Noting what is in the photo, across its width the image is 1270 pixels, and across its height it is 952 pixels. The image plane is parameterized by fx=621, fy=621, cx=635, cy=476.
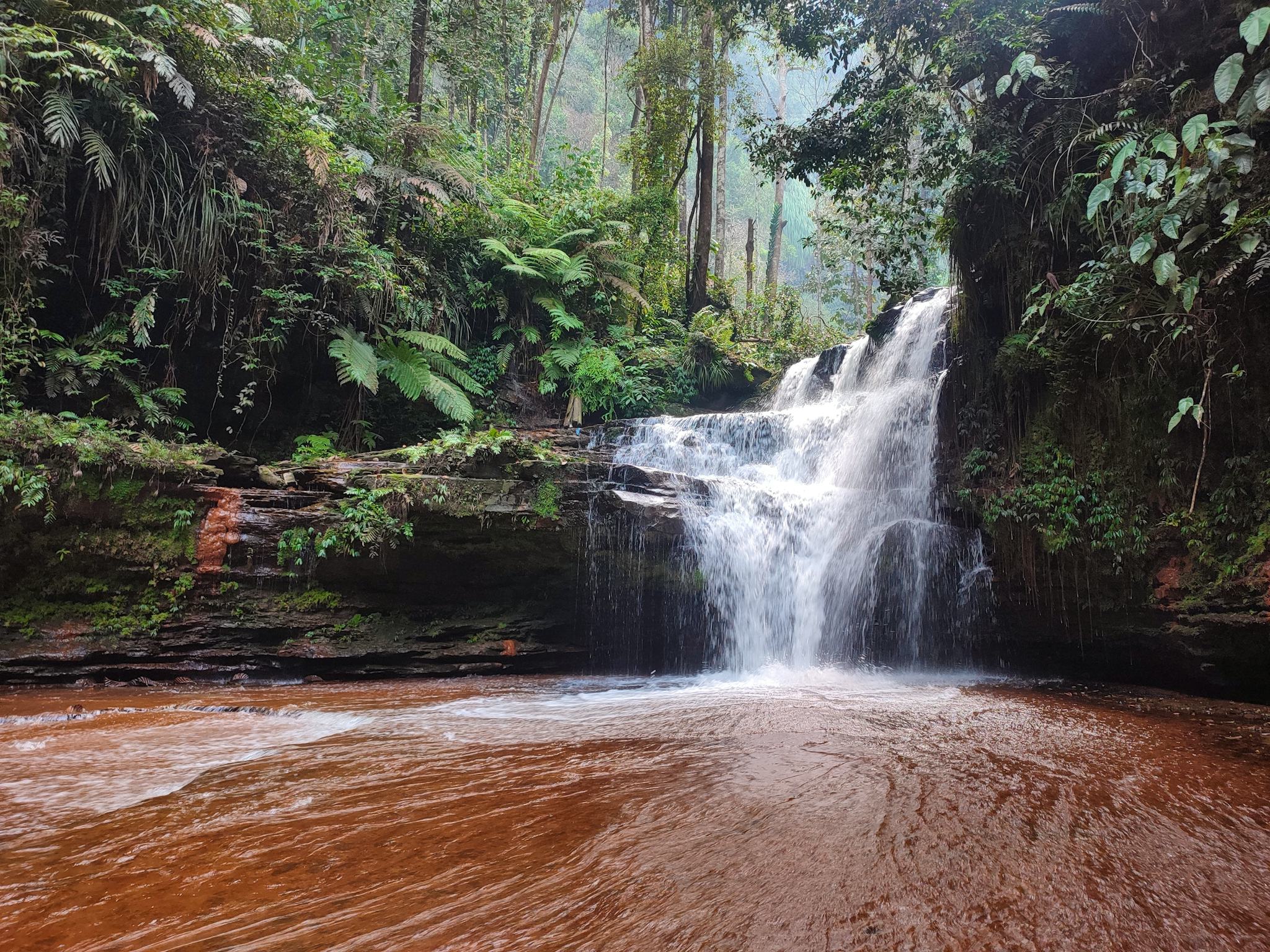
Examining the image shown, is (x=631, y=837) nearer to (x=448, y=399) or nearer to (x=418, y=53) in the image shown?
(x=448, y=399)

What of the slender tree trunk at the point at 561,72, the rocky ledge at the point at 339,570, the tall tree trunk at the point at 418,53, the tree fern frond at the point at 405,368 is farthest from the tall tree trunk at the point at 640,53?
the rocky ledge at the point at 339,570

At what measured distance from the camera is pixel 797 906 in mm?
1598

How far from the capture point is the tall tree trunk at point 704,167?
13.9 metres

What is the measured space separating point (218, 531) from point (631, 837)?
18.6 feet

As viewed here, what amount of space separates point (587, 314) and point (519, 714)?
29.9ft

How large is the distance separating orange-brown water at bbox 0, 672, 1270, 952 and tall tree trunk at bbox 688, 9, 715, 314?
41.7 ft

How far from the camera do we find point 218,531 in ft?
19.6

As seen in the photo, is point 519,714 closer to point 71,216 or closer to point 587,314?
point 71,216

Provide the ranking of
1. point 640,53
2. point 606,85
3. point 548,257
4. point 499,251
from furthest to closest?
1. point 606,85
2. point 640,53
3. point 548,257
4. point 499,251

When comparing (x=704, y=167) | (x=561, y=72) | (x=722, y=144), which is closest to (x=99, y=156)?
(x=704, y=167)

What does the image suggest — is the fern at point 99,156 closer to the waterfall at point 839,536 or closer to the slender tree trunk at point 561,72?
the waterfall at point 839,536

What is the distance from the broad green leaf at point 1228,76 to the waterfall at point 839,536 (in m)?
4.09

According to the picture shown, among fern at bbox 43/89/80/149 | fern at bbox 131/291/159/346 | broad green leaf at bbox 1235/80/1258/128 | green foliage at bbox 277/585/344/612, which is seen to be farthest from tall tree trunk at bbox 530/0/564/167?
broad green leaf at bbox 1235/80/1258/128

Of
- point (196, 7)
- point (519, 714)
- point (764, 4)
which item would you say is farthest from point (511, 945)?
point (764, 4)
